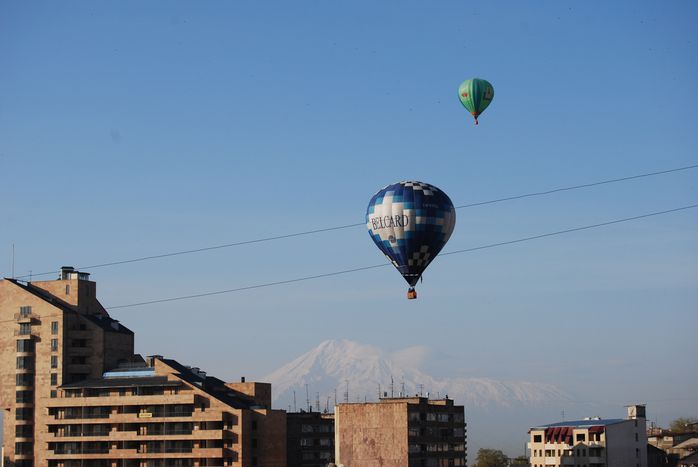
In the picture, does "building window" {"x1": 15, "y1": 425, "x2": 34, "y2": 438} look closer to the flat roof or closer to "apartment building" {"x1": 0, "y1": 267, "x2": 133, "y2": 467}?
"apartment building" {"x1": 0, "y1": 267, "x2": 133, "y2": 467}

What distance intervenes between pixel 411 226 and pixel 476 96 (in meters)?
18.3

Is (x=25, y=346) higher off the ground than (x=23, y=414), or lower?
higher

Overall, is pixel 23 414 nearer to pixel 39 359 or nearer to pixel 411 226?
pixel 39 359

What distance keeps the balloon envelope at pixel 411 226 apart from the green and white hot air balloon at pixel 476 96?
1119 centimetres

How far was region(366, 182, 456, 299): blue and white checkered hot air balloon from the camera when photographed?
126375 millimetres

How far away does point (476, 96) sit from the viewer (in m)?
132

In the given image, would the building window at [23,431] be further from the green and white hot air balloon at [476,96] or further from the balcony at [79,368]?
the green and white hot air balloon at [476,96]

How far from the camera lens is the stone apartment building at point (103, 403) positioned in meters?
181

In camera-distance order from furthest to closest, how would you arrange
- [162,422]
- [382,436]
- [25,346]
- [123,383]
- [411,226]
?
1. [382,436]
2. [25,346]
3. [123,383]
4. [162,422]
5. [411,226]

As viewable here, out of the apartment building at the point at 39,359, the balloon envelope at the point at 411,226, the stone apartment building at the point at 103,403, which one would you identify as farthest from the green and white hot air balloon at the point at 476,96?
the apartment building at the point at 39,359

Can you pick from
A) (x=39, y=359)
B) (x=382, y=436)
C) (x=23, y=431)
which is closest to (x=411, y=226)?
(x=382, y=436)

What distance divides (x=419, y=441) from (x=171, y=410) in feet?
146

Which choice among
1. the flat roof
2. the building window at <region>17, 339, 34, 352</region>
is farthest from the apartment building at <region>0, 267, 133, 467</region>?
the flat roof

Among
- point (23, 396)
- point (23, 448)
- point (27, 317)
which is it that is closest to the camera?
point (23, 448)
